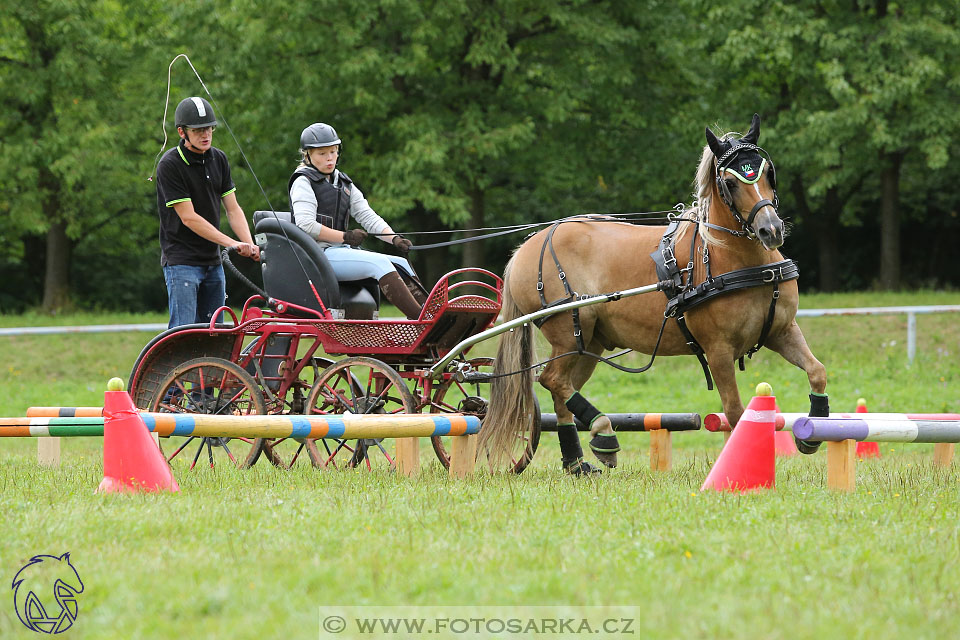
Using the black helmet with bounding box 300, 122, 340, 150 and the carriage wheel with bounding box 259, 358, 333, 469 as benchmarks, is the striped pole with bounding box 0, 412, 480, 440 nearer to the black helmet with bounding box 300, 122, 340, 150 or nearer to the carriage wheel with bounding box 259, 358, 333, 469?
Result: the carriage wheel with bounding box 259, 358, 333, 469

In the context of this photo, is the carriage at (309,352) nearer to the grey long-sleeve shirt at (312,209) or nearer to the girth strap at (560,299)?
the grey long-sleeve shirt at (312,209)

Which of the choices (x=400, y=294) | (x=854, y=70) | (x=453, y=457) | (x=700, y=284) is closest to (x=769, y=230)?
(x=700, y=284)

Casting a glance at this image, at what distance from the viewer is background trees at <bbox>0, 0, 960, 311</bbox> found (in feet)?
60.1

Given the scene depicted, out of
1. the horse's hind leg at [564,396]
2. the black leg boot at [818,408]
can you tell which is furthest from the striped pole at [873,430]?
the horse's hind leg at [564,396]

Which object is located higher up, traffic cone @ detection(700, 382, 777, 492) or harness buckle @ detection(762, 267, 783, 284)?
harness buckle @ detection(762, 267, 783, 284)

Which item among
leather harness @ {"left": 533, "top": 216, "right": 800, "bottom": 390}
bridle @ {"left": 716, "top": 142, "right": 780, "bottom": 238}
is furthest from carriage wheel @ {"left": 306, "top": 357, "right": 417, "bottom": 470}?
bridle @ {"left": 716, "top": 142, "right": 780, "bottom": 238}

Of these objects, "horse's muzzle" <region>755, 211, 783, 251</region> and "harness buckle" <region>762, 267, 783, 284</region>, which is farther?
"harness buckle" <region>762, 267, 783, 284</region>

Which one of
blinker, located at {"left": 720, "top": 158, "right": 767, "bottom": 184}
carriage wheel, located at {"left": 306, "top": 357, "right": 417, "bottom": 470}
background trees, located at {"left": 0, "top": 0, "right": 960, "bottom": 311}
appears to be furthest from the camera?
background trees, located at {"left": 0, "top": 0, "right": 960, "bottom": 311}

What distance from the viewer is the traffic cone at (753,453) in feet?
18.8

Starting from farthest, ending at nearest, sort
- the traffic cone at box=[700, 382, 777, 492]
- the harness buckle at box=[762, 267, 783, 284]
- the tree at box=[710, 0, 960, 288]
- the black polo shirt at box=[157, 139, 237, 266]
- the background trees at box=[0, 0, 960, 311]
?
the background trees at box=[0, 0, 960, 311], the tree at box=[710, 0, 960, 288], the black polo shirt at box=[157, 139, 237, 266], the harness buckle at box=[762, 267, 783, 284], the traffic cone at box=[700, 382, 777, 492]

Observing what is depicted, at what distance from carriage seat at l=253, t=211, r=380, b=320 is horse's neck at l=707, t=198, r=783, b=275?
7.55 ft

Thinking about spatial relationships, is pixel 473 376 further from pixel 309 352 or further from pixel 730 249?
pixel 730 249

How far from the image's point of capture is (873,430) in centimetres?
569

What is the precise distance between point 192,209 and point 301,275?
817 millimetres
